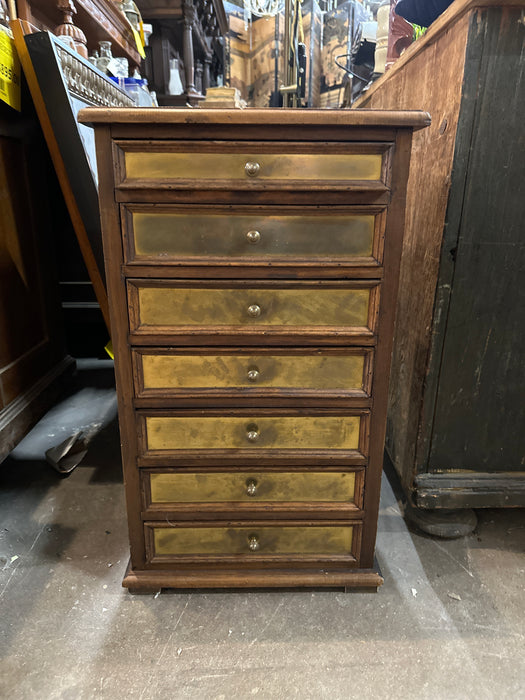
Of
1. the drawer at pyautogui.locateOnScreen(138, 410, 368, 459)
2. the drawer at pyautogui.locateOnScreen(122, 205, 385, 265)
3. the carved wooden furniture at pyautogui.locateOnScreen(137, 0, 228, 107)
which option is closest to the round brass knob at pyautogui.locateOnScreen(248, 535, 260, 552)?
the drawer at pyautogui.locateOnScreen(138, 410, 368, 459)

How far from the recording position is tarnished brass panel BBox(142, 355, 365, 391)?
3.44ft

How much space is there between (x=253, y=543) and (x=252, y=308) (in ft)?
2.06

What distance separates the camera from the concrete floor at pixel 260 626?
0.98 metres

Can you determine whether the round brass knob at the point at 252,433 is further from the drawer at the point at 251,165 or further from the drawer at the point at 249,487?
the drawer at the point at 251,165

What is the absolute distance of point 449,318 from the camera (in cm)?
119

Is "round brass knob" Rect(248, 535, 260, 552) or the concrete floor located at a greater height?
"round brass knob" Rect(248, 535, 260, 552)

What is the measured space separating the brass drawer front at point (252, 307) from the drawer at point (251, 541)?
1.80ft

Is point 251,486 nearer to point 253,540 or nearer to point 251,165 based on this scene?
point 253,540

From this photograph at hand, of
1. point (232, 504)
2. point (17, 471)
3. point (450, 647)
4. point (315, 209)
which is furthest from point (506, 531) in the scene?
point (17, 471)

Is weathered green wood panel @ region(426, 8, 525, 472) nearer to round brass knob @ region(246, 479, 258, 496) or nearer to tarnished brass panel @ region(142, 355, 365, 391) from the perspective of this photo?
tarnished brass panel @ region(142, 355, 365, 391)

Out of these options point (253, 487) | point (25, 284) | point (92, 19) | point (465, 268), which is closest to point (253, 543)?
point (253, 487)

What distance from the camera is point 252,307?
1007 millimetres

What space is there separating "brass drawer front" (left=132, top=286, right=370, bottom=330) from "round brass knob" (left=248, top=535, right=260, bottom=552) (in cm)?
58

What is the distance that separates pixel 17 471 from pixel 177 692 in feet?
3.73
